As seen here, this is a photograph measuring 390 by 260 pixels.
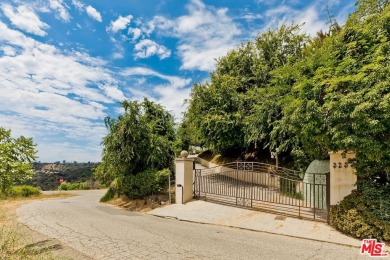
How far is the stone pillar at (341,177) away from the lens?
24.7 feet

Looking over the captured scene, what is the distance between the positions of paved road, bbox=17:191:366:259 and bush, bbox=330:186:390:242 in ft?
2.47

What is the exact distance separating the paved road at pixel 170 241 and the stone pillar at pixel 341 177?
5.82ft

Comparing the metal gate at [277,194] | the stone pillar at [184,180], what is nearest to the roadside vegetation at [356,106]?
the metal gate at [277,194]

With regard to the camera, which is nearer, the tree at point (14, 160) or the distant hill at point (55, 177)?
the tree at point (14, 160)

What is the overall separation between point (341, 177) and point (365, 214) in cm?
124

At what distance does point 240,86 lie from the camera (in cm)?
1875

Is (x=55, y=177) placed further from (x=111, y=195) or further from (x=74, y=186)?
(x=111, y=195)

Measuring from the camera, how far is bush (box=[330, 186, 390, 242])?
6.34m

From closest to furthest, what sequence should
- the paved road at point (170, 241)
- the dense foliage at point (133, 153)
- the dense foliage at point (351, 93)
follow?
1. the paved road at point (170, 241)
2. the dense foliage at point (351, 93)
3. the dense foliage at point (133, 153)

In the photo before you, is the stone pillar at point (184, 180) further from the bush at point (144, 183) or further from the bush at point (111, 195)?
the bush at point (111, 195)

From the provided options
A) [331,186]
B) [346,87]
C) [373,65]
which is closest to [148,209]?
[331,186]

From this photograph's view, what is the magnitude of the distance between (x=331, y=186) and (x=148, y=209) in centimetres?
726

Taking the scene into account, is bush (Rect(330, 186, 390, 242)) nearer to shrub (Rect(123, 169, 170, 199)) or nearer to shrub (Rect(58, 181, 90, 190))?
shrub (Rect(123, 169, 170, 199))

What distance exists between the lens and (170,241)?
257 inches
